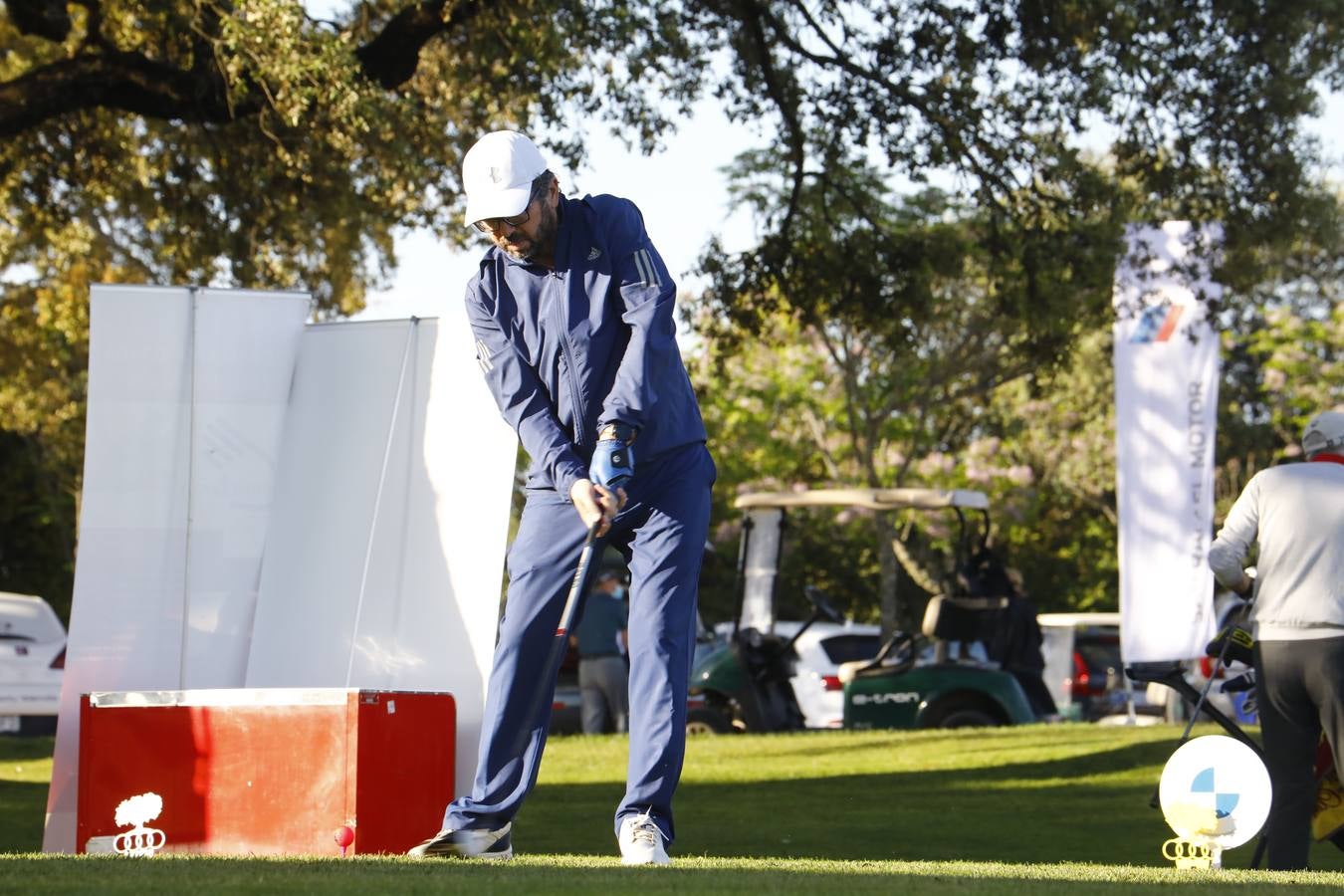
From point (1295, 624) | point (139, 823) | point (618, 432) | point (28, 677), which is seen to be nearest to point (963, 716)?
point (28, 677)

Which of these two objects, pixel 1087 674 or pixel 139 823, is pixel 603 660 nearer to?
pixel 1087 674

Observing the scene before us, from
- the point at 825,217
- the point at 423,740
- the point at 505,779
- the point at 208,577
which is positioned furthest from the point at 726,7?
the point at 505,779

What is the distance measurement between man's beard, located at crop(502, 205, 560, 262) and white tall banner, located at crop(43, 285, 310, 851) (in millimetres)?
2856

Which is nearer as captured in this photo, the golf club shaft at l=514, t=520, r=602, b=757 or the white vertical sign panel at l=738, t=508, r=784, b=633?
the golf club shaft at l=514, t=520, r=602, b=757

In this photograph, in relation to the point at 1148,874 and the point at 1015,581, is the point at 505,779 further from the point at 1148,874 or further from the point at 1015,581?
the point at 1015,581

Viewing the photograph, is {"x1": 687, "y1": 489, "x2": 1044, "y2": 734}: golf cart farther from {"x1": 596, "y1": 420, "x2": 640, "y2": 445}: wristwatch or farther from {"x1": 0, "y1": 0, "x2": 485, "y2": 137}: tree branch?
{"x1": 596, "y1": 420, "x2": 640, "y2": 445}: wristwatch

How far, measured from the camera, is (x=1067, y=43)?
48.4 ft

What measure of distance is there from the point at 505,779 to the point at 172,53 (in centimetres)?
1105

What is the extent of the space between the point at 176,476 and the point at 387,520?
918 mm

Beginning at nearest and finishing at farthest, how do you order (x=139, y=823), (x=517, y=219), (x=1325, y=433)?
(x=517, y=219)
(x=139, y=823)
(x=1325, y=433)

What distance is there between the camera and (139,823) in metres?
6.56

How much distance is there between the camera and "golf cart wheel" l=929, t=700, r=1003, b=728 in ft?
60.4

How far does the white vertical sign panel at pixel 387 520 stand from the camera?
24.4ft

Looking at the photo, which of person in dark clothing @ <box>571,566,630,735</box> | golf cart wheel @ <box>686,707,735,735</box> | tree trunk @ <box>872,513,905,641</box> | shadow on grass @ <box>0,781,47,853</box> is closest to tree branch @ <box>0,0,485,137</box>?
shadow on grass @ <box>0,781,47,853</box>
